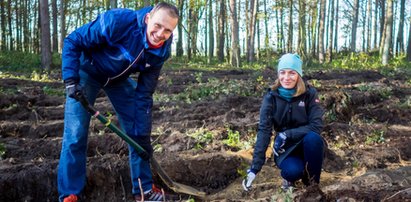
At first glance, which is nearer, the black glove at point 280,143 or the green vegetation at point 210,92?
the black glove at point 280,143

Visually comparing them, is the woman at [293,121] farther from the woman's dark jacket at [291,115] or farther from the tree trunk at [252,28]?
the tree trunk at [252,28]

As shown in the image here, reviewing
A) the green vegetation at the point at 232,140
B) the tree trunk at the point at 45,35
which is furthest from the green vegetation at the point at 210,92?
the tree trunk at the point at 45,35

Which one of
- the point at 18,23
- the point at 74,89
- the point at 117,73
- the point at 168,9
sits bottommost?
the point at 74,89

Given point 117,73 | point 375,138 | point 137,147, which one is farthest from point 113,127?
point 375,138

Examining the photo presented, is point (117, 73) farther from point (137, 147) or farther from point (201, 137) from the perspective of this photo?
point (201, 137)

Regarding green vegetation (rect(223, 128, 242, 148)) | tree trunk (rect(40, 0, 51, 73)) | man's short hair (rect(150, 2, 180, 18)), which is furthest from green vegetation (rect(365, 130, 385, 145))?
tree trunk (rect(40, 0, 51, 73))

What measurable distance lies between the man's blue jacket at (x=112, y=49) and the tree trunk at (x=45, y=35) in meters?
12.3

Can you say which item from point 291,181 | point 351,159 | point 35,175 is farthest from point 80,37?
point 351,159

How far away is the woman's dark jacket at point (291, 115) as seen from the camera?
12.9 feet

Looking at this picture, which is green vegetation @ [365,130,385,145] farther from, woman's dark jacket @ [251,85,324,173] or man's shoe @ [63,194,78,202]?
man's shoe @ [63,194,78,202]

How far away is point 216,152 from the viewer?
5.27 meters

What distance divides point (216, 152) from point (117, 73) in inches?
81.2

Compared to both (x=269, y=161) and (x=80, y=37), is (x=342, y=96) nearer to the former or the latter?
(x=269, y=161)

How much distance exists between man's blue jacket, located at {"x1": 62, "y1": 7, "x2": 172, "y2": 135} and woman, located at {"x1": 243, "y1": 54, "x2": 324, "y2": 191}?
109cm
